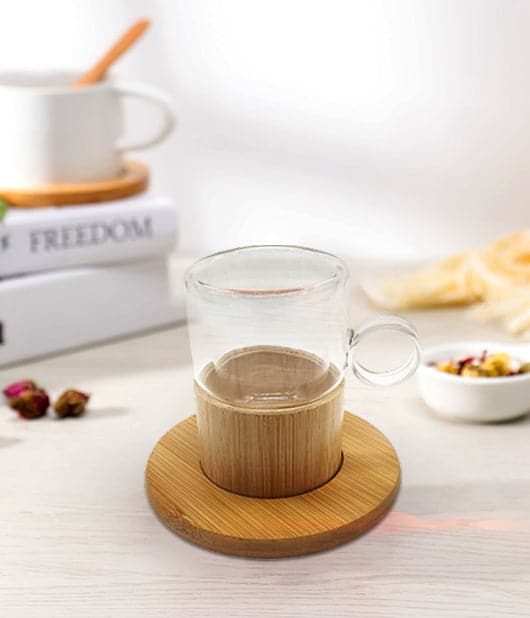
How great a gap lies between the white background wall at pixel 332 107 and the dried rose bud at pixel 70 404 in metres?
0.54

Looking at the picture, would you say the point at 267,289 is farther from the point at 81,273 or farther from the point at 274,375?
the point at 81,273

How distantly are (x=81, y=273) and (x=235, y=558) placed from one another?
17.7 inches

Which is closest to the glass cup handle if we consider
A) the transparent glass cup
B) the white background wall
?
the transparent glass cup

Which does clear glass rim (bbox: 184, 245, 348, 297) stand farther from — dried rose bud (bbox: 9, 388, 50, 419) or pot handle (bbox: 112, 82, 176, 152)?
pot handle (bbox: 112, 82, 176, 152)

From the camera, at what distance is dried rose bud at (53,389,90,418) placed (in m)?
0.83

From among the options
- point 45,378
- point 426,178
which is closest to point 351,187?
point 426,178

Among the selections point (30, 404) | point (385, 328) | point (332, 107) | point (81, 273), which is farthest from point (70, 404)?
point (332, 107)

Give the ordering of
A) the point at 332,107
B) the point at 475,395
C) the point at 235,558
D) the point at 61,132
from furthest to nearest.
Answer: the point at 332,107
the point at 61,132
the point at 475,395
the point at 235,558

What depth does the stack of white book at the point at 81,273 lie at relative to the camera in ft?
3.15

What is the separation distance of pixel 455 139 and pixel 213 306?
680 millimetres

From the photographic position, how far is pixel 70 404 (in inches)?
32.8

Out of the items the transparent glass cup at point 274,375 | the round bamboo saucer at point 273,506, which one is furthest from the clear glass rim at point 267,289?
the round bamboo saucer at point 273,506

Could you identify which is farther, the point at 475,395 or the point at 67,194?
the point at 67,194

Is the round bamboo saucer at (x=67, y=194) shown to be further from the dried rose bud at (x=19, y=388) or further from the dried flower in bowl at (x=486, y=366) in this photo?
the dried flower in bowl at (x=486, y=366)
